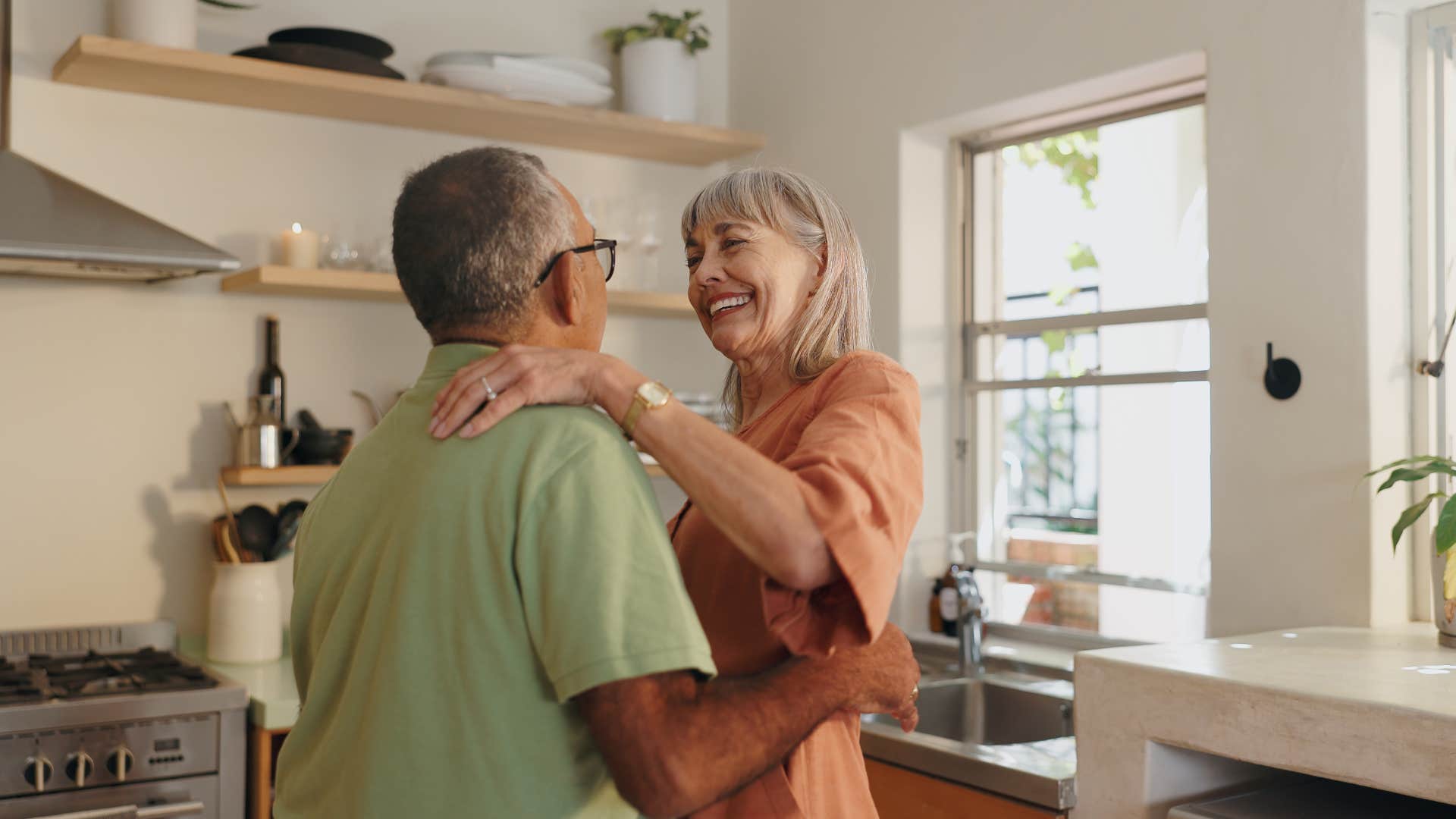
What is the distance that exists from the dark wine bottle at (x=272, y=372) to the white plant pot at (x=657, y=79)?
1094 mm

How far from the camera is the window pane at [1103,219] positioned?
112 inches

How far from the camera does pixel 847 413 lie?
1176 millimetres

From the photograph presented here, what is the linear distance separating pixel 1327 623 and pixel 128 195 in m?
2.66

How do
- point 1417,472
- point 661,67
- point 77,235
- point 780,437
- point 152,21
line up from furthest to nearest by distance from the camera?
1. point 661,67
2. point 152,21
3. point 77,235
4. point 1417,472
5. point 780,437

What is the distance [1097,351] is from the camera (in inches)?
120

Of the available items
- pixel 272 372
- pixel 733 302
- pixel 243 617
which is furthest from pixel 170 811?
pixel 733 302

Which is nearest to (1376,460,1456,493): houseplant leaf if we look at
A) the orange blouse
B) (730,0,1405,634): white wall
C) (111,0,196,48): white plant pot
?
(730,0,1405,634): white wall

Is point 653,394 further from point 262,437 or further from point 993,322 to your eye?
point 993,322

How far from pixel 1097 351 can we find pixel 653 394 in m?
2.16

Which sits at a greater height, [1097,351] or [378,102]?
[378,102]

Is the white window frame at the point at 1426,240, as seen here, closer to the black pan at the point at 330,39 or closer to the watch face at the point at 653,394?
the watch face at the point at 653,394

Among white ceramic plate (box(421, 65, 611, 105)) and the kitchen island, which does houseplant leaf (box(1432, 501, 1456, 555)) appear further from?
white ceramic plate (box(421, 65, 611, 105))

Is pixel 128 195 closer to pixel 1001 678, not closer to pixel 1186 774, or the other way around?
pixel 1001 678

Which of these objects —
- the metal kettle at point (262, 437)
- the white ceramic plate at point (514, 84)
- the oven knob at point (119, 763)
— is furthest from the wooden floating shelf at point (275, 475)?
the white ceramic plate at point (514, 84)
